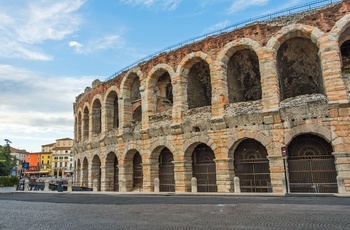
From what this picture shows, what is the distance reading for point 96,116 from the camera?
2567cm

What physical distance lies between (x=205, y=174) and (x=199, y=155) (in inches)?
48.0

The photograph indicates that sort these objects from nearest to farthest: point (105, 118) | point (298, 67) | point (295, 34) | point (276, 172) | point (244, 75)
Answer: point (276, 172) < point (295, 34) < point (298, 67) < point (244, 75) < point (105, 118)

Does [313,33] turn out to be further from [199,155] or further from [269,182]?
[199,155]

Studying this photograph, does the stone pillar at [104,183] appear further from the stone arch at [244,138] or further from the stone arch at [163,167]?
the stone arch at [244,138]

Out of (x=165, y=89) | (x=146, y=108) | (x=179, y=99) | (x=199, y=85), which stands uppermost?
(x=165, y=89)

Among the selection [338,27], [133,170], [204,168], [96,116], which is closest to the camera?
[338,27]

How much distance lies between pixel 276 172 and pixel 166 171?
7.39 metres

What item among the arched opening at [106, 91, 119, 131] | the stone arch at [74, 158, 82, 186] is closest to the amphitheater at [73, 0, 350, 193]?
the arched opening at [106, 91, 119, 131]

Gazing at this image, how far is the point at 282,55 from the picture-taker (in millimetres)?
17359

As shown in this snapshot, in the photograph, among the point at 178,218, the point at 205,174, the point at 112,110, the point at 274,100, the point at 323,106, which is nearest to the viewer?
the point at 178,218

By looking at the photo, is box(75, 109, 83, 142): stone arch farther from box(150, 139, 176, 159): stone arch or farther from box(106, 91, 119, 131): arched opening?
box(150, 139, 176, 159): stone arch

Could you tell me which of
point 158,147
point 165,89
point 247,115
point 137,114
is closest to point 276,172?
point 247,115

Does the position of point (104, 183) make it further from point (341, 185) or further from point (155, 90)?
point (341, 185)

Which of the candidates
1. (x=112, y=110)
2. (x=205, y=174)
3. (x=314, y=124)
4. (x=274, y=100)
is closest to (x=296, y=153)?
(x=314, y=124)
